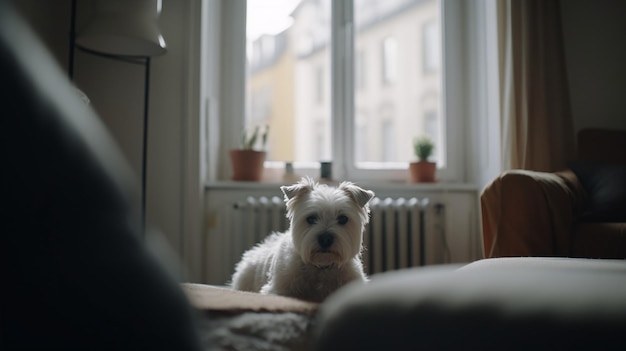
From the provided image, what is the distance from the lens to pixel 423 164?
3.03m

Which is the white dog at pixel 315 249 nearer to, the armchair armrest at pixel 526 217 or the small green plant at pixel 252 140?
the armchair armrest at pixel 526 217

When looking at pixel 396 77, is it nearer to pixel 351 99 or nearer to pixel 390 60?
pixel 390 60

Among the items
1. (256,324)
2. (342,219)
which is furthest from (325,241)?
(256,324)

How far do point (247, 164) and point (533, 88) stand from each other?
1.69 meters

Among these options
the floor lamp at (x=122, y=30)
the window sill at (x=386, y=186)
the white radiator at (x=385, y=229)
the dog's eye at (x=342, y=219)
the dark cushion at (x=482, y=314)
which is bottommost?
the white radiator at (x=385, y=229)

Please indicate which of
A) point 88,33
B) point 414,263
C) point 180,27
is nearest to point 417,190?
point 414,263

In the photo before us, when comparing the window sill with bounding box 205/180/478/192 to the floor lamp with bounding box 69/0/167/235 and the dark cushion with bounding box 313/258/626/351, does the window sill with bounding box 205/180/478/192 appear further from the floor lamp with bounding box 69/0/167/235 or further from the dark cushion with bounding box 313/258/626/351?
the dark cushion with bounding box 313/258/626/351

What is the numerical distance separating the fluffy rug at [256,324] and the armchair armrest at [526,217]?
1.42m

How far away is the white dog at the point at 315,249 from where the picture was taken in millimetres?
1688

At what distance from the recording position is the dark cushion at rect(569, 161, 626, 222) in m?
1.98

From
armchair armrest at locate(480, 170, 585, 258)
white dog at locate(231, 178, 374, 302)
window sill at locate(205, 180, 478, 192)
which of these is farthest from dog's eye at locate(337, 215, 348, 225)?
window sill at locate(205, 180, 478, 192)

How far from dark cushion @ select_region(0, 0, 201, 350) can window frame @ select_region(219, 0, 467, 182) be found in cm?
295

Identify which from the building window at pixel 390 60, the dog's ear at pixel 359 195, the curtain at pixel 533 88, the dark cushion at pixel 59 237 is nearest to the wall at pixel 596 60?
the curtain at pixel 533 88

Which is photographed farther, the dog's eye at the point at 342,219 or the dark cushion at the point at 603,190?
the dark cushion at the point at 603,190
